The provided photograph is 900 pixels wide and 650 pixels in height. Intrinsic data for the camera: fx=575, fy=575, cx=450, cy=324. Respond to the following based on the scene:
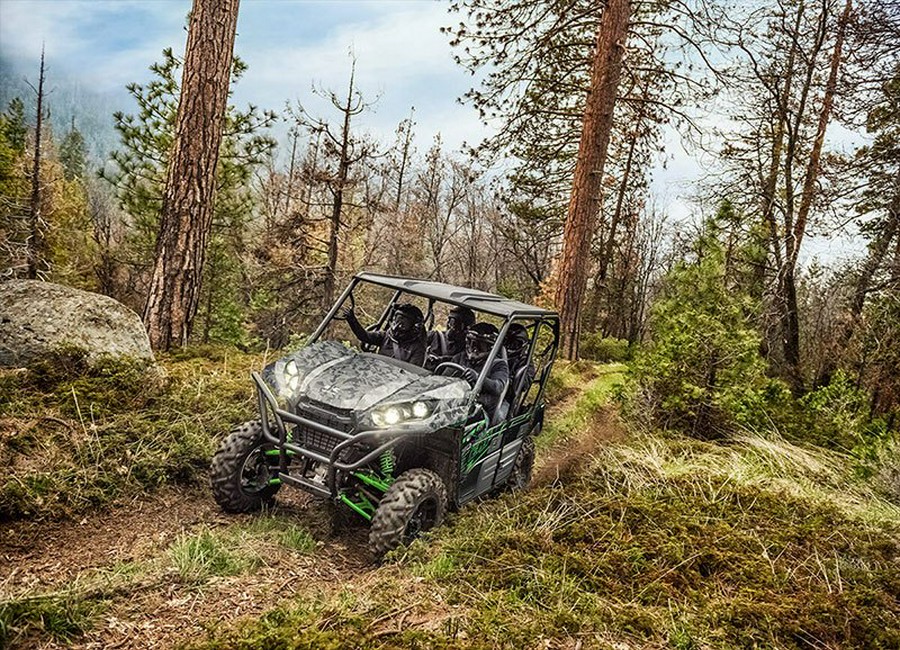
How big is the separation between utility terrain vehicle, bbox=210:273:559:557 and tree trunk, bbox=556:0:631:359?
6.19 meters

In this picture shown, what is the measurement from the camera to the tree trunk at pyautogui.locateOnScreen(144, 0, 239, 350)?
7285 mm

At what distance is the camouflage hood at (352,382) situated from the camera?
4102 millimetres

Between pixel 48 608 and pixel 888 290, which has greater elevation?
pixel 888 290

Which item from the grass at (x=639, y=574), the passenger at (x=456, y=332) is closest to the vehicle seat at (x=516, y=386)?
the passenger at (x=456, y=332)

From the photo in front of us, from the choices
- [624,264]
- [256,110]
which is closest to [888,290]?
[256,110]

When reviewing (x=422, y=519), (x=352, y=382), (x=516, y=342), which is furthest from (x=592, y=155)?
(x=422, y=519)

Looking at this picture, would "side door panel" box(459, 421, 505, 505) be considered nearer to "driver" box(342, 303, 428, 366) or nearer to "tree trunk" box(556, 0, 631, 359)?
"driver" box(342, 303, 428, 366)

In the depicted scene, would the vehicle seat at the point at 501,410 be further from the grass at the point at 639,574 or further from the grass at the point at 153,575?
the grass at the point at 153,575

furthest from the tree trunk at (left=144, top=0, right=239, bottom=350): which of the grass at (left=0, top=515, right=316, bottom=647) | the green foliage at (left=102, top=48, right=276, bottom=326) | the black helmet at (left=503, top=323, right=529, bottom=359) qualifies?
the green foliage at (left=102, top=48, right=276, bottom=326)

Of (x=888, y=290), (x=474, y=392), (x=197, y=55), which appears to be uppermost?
(x=197, y=55)

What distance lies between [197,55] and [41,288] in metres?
3.52

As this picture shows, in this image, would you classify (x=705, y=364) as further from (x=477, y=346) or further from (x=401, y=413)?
(x=401, y=413)

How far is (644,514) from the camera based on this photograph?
4.43 metres

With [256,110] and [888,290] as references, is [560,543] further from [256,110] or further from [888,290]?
[256,110]
